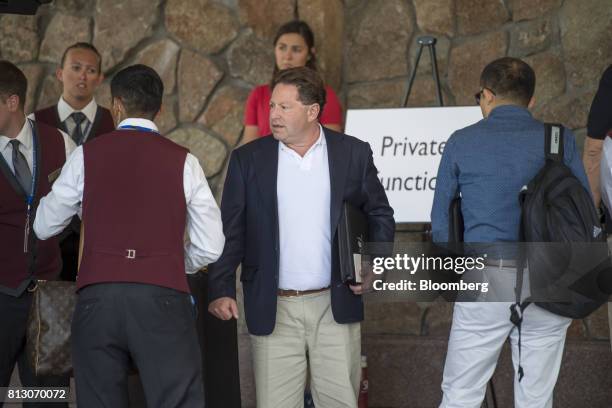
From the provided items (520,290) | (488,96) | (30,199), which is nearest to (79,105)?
(30,199)

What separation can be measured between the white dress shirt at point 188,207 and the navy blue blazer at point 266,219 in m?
0.34

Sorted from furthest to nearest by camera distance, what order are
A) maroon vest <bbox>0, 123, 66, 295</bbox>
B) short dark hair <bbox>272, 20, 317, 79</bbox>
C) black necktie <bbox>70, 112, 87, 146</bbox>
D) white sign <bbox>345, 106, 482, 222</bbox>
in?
short dark hair <bbox>272, 20, 317, 79</bbox>, white sign <bbox>345, 106, 482, 222</bbox>, black necktie <bbox>70, 112, 87, 146</bbox>, maroon vest <bbox>0, 123, 66, 295</bbox>

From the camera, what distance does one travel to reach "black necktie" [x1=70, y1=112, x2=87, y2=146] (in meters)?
5.34

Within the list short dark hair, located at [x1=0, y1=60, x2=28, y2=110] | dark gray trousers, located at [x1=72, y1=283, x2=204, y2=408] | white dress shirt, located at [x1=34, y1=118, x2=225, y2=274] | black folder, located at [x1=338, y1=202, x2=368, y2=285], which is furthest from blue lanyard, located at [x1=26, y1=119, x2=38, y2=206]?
black folder, located at [x1=338, y1=202, x2=368, y2=285]

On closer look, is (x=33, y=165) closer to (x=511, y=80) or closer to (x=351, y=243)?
(x=351, y=243)

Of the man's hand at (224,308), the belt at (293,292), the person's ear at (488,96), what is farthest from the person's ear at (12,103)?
the person's ear at (488,96)

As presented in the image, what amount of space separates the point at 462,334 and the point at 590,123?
1.10 meters

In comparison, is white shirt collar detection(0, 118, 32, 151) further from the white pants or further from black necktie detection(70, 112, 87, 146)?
the white pants

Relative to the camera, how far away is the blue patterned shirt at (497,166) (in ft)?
13.1

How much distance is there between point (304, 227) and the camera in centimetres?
413

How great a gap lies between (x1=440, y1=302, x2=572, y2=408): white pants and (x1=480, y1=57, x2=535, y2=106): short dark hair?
0.79 meters

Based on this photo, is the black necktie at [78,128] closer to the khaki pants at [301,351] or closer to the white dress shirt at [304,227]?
the white dress shirt at [304,227]

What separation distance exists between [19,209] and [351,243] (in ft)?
4.26

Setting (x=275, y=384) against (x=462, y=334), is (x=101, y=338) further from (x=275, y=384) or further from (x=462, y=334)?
(x=462, y=334)
